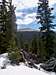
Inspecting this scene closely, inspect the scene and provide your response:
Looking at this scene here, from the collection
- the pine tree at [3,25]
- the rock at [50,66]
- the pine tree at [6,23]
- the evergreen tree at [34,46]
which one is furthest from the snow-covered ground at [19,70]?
the evergreen tree at [34,46]

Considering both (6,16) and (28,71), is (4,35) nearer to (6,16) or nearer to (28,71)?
(6,16)

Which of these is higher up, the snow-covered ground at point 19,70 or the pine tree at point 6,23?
the pine tree at point 6,23

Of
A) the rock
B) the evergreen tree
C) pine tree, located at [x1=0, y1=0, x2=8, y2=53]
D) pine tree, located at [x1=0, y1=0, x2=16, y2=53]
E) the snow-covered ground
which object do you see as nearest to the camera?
the snow-covered ground

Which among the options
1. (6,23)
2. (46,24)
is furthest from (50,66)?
(6,23)

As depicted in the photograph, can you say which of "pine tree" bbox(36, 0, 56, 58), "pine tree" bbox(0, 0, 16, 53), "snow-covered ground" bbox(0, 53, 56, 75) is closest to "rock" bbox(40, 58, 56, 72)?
"snow-covered ground" bbox(0, 53, 56, 75)

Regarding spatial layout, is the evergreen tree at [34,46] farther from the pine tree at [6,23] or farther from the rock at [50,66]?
the rock at [50,66]

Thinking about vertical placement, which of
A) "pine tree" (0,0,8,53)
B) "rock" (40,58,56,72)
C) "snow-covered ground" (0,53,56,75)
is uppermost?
"pine tree" (0,0,8,53)

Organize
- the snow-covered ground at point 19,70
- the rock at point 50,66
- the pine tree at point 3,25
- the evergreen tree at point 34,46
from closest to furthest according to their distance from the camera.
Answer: the snow-covered ground at point 19,70 < the rock at point 50,66 < the pine tree at point 3,25 < the evergreen tree at point 34,46

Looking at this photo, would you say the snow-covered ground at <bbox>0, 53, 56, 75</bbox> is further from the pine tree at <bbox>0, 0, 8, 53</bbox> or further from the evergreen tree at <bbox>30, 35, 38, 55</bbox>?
the evergreen tree at <bbox>30, 35, 38, 55</bbox>

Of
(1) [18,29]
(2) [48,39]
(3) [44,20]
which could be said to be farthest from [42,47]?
(1) [18,29]

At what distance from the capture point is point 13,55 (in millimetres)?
13656

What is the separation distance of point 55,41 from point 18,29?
388 cm

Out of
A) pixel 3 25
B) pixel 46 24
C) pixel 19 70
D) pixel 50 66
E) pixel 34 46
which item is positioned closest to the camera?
pixel 19 70

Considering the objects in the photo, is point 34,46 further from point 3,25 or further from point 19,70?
point 19,70
